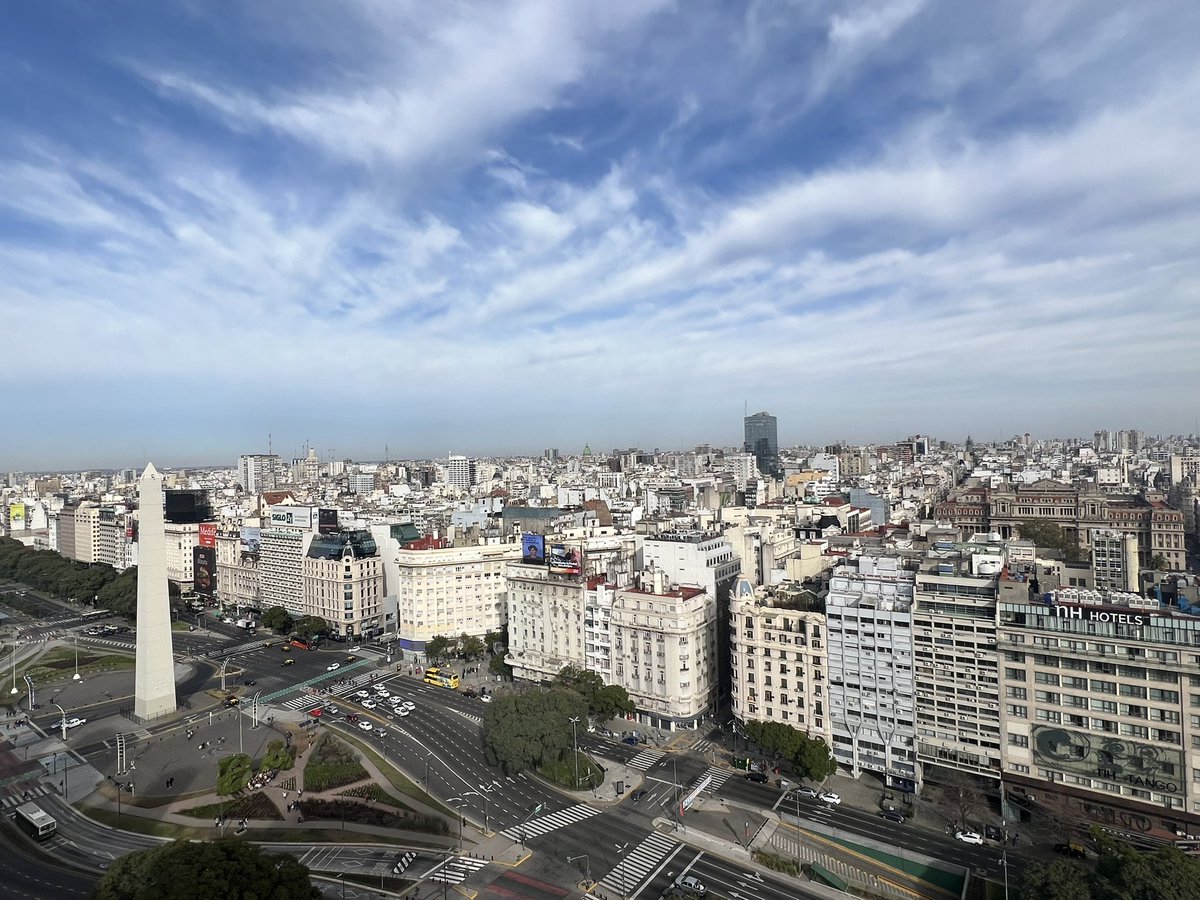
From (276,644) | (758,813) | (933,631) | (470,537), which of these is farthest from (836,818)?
(276,644)

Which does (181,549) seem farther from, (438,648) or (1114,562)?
(1114,562)

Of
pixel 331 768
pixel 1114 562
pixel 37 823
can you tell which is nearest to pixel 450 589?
pixel 331 768

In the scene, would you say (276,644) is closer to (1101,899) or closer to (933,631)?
(933,631)

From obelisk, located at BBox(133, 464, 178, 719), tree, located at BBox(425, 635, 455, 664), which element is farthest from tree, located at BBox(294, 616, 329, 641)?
obelisk, located at BBox(133, 464, 178, 719)

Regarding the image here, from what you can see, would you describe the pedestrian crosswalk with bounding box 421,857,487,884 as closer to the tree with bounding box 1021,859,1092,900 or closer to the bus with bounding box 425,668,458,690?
the tree with bounding box 1021,859,1092,900

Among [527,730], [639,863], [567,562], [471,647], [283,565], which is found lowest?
[639,863]

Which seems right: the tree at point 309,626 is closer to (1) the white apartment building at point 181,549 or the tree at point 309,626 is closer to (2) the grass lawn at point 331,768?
(2) the grass lawn at point 331,768
